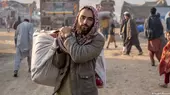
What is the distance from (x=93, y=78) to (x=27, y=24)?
547cm

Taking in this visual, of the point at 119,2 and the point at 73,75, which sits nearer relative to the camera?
the point at 73,75

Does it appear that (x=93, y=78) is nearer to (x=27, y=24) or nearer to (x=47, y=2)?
(x=27, y=24)

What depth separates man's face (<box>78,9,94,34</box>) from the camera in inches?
91.9

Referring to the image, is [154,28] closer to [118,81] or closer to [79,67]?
[118,81]

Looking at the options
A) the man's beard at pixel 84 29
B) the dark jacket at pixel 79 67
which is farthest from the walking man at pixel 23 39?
the man's beard at pixel 84 29

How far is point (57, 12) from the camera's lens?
1830cm

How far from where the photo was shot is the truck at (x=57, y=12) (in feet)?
59.9

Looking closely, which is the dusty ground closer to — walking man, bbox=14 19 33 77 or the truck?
walking man, bbox=14 19 33 77

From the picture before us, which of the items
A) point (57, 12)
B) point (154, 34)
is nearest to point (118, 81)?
point (154, 34)

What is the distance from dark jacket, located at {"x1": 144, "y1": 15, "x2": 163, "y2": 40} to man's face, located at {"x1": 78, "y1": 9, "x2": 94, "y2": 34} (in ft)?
20.3

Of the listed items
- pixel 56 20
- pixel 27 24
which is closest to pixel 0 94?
pixel 27 24

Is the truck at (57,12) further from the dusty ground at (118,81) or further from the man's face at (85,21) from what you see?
the man's face at (85,21)

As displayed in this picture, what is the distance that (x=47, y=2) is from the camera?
60.9 feet

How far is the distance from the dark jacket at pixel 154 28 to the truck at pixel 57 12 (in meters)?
9.98
